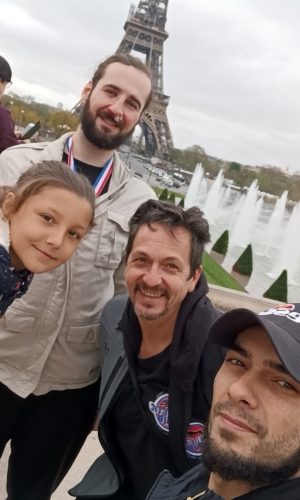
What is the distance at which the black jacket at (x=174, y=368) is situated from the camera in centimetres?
191

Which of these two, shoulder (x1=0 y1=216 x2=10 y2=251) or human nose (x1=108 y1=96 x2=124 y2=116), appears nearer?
shoulder (x1=0 y1=216 x2=10 y2=251)

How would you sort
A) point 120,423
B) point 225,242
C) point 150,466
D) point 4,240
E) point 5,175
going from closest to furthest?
1. point 4,240
2. point 150,466
3. point 120,423
4. point 5,175
5. point 225,242

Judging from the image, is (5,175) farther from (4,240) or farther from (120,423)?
(120,423)

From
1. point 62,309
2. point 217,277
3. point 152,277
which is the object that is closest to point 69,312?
point 62,309

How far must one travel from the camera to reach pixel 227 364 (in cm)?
162

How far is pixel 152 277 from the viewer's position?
83.8 inches

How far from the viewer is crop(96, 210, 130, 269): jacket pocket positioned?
2.51m

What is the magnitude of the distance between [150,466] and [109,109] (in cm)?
183

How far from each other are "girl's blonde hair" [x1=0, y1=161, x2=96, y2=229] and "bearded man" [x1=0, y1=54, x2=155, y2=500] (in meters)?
0.41

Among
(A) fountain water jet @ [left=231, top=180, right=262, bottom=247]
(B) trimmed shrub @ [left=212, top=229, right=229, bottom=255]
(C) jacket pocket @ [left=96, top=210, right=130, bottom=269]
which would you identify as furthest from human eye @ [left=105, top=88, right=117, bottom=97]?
(A) fountain water jet @ [left=231, top=180, right=262, bottom=247]

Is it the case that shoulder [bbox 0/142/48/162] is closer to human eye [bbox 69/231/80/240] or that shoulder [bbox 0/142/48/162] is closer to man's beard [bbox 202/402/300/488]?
human eye [bbox 69/231/80/240]

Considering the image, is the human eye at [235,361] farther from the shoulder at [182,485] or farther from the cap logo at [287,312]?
the shoulder at [182,485]

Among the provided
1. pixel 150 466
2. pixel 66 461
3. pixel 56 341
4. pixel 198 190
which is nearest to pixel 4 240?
pixel 56 341

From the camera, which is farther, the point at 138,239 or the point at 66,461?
the point at 66,461
